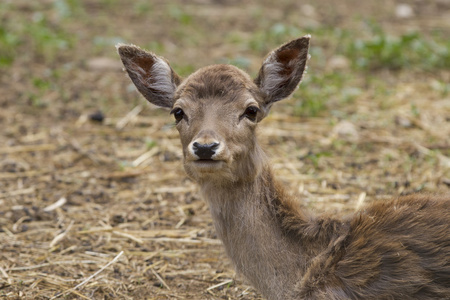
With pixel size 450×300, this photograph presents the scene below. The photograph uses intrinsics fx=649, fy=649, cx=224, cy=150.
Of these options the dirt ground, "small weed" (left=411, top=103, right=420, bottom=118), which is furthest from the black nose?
"small weed" (left=411, top=103, right=420, bottom=118)

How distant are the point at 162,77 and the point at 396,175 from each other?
3.31m

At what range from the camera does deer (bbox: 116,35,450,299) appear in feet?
15.4

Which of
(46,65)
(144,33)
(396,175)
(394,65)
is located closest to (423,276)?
(396,175)

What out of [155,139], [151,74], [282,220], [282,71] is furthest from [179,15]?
[282,220]

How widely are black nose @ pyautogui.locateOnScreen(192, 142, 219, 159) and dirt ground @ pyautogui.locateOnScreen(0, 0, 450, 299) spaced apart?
3.48 feet

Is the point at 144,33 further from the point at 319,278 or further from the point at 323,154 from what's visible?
the point at 319,278

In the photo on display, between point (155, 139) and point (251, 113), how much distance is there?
3.85m

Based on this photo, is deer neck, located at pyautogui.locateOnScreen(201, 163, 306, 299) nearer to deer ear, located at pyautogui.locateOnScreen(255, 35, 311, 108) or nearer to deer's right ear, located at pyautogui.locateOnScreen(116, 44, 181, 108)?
deer ear, located at pyautogui.locateOnScreen(255, 35, 311, 108)

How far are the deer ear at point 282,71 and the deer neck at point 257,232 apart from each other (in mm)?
751

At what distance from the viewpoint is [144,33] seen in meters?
13.0

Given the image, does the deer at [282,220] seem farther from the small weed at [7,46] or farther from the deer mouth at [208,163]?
the small weed at [7,46]

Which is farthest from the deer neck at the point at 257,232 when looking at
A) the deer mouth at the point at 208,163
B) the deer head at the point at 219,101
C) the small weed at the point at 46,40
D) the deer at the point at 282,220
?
the small weed at the point at 46,40

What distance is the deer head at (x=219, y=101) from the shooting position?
16.1 ft

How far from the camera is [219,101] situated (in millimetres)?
5219
